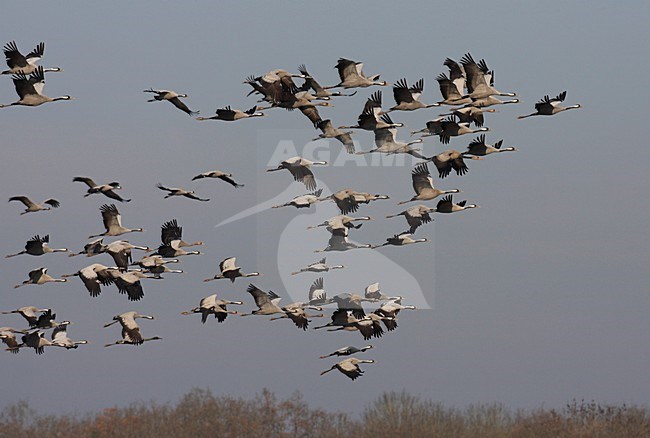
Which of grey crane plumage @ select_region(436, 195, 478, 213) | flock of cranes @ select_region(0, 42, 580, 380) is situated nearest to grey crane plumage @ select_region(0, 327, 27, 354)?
flock of cranes @ select_region(0, 42, 580, 380)

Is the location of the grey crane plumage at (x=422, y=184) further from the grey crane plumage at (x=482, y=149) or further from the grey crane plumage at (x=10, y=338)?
the grey crane plumage at (x=10, y=338)

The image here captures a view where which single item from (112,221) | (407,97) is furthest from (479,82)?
(112,221)

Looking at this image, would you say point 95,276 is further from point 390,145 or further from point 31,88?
point 390,145

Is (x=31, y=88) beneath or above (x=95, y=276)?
above

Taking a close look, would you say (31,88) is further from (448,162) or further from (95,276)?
(448,162)

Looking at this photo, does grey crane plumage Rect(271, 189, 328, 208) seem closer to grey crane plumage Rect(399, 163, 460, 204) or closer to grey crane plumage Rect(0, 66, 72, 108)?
grey crane plumage Rect(399, 163, 460, 204)

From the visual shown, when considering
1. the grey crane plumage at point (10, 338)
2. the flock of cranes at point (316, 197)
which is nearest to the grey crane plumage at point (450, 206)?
the flock of cranes at point (316, 197)

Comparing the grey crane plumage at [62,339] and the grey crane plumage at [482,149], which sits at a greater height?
the grey crane plumage at [482,149]

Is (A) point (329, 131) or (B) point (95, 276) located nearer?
(B) point (95, 276)

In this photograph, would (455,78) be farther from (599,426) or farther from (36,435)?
(36,435)

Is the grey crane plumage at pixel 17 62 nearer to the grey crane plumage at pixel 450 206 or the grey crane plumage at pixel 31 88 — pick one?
the grey crane plumage at pixel 31 88

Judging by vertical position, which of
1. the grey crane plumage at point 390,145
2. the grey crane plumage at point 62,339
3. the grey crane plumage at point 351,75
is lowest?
A: the grey crane plumage at point 62,339

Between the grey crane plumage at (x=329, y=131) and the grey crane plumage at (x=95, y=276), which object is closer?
the grey crane plumage at (x=95, y=276)

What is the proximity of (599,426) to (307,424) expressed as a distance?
16.1 m
